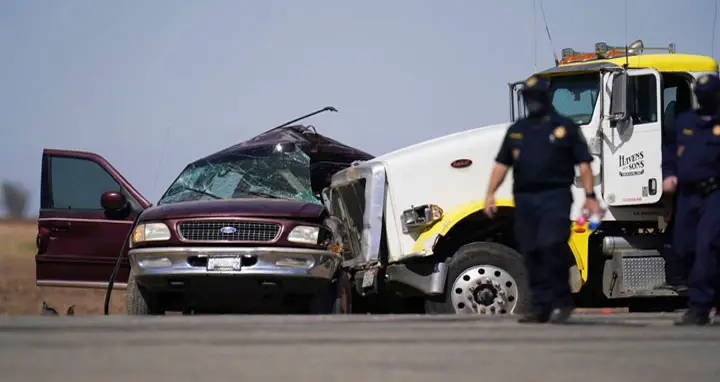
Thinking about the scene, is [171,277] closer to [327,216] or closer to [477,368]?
[327,216]

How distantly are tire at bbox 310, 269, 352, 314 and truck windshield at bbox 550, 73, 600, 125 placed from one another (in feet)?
9.33

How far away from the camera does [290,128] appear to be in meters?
14.7

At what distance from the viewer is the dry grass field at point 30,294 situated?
2200cm

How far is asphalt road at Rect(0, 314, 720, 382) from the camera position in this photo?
5348 millimetres

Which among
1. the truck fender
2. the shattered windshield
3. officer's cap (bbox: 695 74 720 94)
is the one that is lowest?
the truck fender

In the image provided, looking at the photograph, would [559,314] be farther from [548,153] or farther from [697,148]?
[697,148]

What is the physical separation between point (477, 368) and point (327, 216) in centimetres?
670

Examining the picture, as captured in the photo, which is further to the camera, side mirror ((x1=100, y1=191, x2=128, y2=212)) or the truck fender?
side mirror ((x1=100, y1=191, x2=128, y2=212))

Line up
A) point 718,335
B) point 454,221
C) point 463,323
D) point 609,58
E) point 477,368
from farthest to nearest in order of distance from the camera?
1. point 609,58
2. point 454,221
3. point 463,323
4. point 718,335
5. point 477,368

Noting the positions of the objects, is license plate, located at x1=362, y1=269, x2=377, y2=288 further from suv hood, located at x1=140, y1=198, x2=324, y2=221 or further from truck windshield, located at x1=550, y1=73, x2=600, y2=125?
truck windshield, located at x1=550, y1=73, x2=600, y2=125

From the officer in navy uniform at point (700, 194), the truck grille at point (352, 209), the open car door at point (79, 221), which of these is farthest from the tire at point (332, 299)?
the officer in navy uniform at point (700, 194)

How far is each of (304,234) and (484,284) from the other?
182 cm

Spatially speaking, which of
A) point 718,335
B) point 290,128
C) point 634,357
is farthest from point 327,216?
point 634,357

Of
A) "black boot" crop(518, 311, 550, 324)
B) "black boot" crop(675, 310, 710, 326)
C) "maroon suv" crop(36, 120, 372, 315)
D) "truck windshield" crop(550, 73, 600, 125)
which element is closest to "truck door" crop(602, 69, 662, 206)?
"truck windshield" crop(550, 73, 600, 125)
